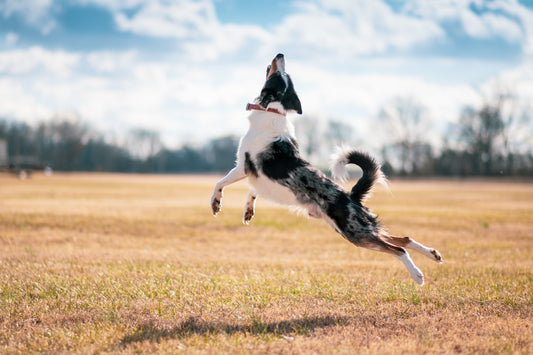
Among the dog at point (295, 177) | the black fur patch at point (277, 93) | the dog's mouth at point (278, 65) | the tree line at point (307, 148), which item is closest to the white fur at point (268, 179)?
the dog at point (295, 177)

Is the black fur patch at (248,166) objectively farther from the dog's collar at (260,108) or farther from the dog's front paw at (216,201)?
the dog's collar at (260,108)

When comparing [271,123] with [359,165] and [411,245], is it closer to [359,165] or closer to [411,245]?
[359,165]

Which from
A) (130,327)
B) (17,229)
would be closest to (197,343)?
(130,327)

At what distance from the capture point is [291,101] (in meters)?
5.70

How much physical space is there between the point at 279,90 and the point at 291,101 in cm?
23

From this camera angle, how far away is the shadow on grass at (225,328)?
4.28 m

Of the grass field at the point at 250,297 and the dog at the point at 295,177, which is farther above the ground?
the dog at the point at 295,177

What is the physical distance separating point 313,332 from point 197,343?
121 cm

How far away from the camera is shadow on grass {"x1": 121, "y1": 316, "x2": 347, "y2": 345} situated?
14.0 ft

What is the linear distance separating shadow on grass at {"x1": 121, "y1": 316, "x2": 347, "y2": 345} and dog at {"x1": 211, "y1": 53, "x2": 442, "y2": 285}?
1074mm

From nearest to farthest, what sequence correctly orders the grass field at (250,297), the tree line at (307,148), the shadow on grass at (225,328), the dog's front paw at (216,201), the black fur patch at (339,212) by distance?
the grass field at (250,297) → the shadow on grass at (225,328) → the black fur patch at (339,212) → the dog's front paw at (216,201) → the tree line at (307,148)

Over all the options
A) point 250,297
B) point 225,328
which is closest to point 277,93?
point 250,297

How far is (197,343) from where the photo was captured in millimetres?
4039

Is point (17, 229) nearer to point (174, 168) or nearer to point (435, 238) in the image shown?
point (435, 238)
